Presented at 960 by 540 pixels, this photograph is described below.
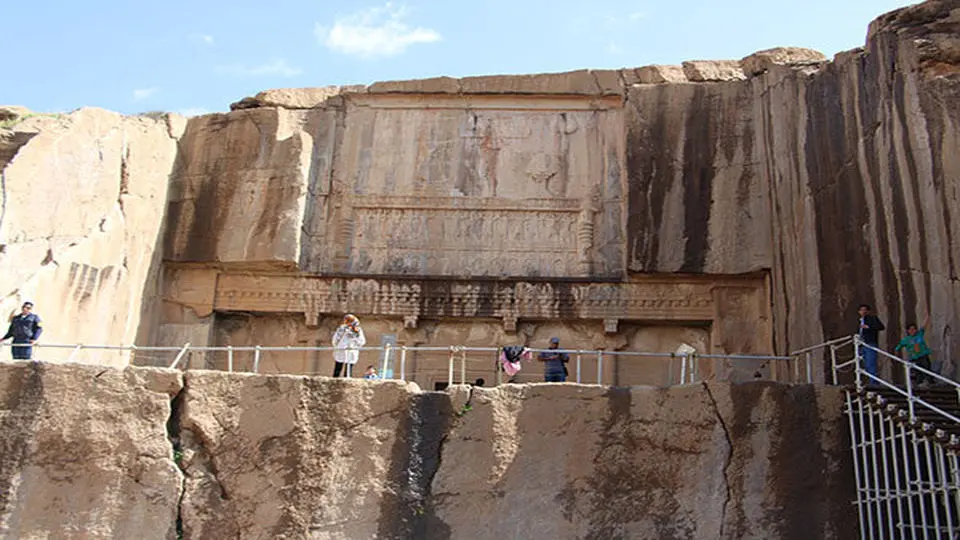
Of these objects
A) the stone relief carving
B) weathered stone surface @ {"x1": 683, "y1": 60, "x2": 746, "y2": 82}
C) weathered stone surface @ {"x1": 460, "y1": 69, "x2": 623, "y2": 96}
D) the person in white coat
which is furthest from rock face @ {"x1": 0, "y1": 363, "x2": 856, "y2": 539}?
weathered stone surface @ {"x1": 683, "y1": 60, "x2": 746, "y2": 82}

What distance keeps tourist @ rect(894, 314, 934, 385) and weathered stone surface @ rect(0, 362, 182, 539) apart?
6.95 m

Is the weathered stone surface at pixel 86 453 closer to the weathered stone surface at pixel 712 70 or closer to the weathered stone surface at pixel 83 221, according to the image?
the weathered stone surface at pixel 83 221

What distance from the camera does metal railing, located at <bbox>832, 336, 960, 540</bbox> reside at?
315 inches

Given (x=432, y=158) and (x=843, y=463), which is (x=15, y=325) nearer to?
(x=432, y=158)

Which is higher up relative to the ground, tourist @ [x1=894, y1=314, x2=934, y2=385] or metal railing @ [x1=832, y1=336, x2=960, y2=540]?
tourist @ [x1=894, y1=314, x2=934, y2=385]

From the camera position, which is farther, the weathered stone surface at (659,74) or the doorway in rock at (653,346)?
→ the weathered stone surface at (659,74)

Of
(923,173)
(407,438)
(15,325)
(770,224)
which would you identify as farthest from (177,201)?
(923,173)

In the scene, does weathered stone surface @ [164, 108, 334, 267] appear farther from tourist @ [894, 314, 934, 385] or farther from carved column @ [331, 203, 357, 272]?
tourist @ [894, 314, 934, 385]

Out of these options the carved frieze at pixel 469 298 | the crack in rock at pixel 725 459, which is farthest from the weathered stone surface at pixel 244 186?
the crack in rock at pixel 725 459

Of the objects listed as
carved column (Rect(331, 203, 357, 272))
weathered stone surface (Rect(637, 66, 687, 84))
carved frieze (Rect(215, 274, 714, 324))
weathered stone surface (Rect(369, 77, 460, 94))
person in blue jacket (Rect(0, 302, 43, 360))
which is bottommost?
person in blue jacket (Rect(0, 302, 43, 360))

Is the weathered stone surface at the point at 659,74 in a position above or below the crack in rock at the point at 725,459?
above

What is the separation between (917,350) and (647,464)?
2829mm

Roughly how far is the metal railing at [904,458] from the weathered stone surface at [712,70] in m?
6.95

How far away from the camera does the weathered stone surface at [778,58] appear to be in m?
15.1
